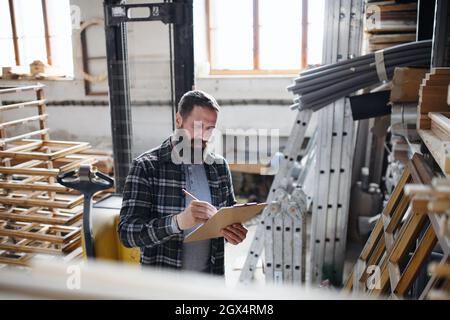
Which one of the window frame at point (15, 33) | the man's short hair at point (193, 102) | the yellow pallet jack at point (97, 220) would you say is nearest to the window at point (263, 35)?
the window frame at point (15, 33)

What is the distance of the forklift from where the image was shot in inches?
92.4

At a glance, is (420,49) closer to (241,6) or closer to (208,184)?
(208,184)

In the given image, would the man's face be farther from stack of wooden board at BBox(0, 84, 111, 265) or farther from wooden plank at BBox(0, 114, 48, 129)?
wooden plank at BBox(0, 114, 48, 129)

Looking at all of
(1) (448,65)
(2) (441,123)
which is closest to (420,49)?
(1) (448,65)

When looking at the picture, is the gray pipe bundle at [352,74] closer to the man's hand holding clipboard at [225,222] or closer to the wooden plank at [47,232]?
the man's hand holding clipboard at [225,222]

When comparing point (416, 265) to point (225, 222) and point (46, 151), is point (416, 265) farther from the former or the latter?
point (46, 151)

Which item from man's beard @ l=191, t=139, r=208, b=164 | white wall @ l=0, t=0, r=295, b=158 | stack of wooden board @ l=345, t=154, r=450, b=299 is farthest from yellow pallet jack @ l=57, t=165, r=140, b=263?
white wall @ l=0, t=0, r=295, b=158

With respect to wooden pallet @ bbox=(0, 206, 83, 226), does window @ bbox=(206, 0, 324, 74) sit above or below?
above

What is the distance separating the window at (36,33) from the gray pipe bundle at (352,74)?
3.86 meters

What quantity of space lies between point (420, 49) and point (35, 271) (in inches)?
90.3

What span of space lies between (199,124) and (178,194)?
0.88 ft

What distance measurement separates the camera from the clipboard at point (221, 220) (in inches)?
58.7

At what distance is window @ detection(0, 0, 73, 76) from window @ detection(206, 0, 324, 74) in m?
1.94

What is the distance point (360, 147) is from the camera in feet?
14.9
